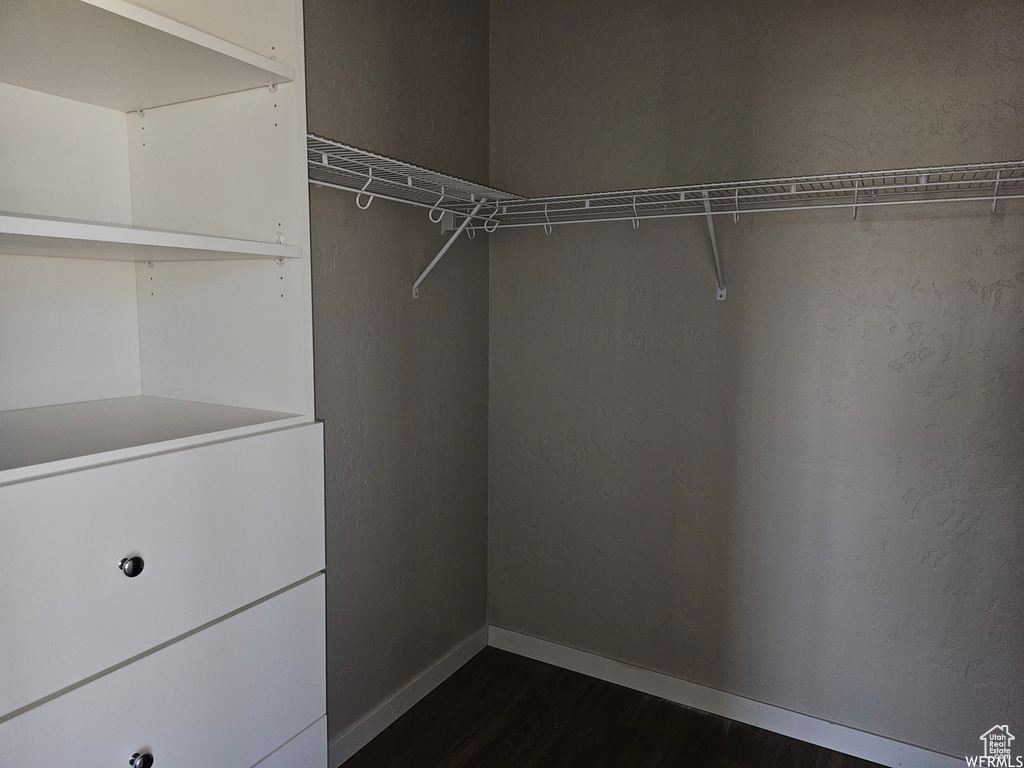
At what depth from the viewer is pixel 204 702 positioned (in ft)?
3.46

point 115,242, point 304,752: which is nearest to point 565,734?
point 304,752

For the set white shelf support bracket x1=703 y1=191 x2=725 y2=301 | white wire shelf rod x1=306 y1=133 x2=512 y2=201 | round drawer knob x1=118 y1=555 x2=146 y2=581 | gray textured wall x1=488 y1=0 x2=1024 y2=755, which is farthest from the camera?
white shelf support bracket x1=703 y1=191 x2=725 y2=301

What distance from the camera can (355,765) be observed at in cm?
191

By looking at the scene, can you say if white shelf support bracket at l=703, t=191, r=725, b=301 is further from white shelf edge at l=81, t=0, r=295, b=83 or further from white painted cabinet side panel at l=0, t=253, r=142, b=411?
white painted cabinet side panel at l=0, t=253, r=142, b=411

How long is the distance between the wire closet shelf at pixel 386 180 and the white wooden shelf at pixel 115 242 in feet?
0.89

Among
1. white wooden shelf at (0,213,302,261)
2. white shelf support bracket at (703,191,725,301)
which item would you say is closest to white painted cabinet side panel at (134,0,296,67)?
white wooden shelf at (0,213,302,261)

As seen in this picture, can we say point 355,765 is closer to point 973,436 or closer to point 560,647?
point 560,647

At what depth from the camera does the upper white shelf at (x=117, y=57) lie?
0.90 m

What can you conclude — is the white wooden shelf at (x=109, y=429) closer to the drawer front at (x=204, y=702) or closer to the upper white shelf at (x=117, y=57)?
the drawer front at (x=204, y=702)

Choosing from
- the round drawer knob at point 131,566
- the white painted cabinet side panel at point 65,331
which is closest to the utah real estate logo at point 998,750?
the round drawer knob at point 131,566

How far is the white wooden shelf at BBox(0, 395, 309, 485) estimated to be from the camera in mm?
884

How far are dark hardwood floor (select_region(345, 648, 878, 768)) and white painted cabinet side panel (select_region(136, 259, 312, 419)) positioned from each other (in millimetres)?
1223

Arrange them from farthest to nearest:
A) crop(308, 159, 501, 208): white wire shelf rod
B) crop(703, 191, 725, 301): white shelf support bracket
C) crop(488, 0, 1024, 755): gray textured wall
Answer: crop(703, 191, 725, 301): white shelf support bracket → crop(488, 0, 1024, 755): gray textured wall → crop(308, 159, 501, 208): white wire shelf rod

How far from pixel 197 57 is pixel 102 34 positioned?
5.2 inches
